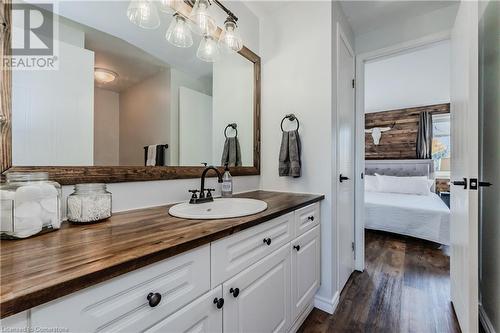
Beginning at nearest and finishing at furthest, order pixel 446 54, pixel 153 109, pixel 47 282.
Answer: pixel 47 282 → pixel 153 109 → pixel 446 54

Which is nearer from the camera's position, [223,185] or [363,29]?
[223,185]

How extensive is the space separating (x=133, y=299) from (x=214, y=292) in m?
0.30

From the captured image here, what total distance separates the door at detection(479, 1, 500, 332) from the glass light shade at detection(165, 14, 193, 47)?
1.86 meters

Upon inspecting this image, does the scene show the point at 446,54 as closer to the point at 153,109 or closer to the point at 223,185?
the point at 223,185

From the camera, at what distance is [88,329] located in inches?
19.6

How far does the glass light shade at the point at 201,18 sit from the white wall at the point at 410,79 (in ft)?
5.73

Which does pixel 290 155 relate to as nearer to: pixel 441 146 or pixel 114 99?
pixel 114 99

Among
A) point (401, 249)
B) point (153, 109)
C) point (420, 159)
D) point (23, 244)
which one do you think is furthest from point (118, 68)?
point (420, 159)

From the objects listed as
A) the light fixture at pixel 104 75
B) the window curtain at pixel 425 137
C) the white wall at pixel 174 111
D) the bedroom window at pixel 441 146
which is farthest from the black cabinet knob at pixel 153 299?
the bedroom window at pixel 441 146

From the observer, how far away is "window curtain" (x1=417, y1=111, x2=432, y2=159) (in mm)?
4679

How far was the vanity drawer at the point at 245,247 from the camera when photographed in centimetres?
81

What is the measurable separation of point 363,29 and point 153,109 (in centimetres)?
216

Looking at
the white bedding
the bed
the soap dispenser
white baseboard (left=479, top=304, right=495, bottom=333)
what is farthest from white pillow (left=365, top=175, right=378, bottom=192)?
the soap dispenser

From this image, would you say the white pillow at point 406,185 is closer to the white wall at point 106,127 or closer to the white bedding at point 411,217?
the white bedding at point 411,217
